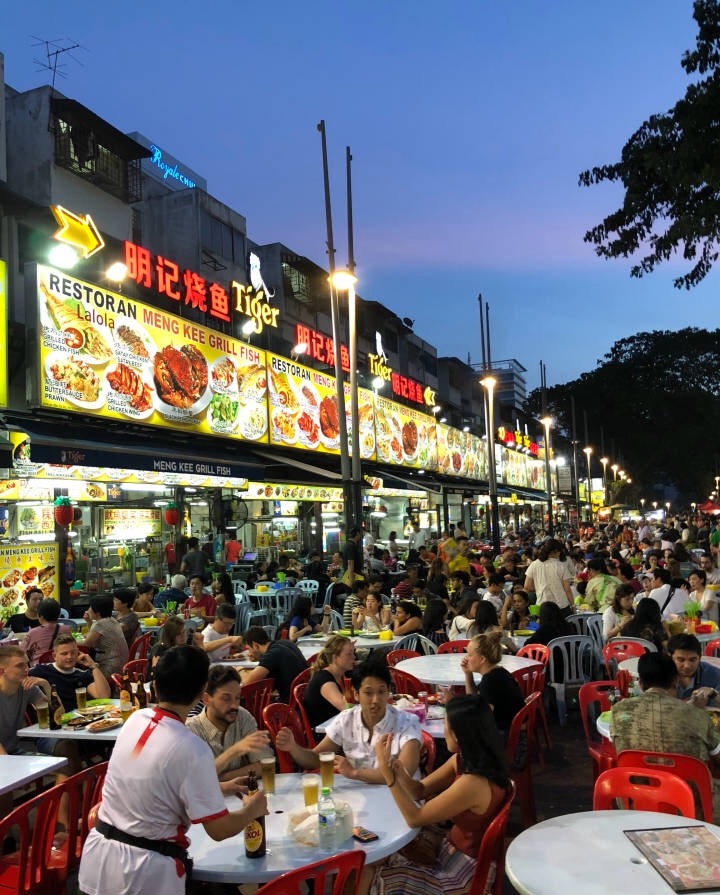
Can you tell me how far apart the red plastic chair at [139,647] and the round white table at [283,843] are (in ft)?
19.3

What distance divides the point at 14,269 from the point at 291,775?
1435cm

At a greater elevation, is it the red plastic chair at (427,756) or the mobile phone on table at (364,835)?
the mobile phone on table at (364,835)

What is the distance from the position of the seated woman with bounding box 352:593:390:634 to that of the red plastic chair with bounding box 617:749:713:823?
6.05m

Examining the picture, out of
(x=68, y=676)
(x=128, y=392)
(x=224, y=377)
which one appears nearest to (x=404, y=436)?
(x=224, y=377)

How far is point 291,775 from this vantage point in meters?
4.51

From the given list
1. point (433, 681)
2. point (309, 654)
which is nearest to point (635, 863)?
point (433, 681)

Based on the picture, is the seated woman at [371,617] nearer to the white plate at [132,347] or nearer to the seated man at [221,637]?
the seated man at [221,637]

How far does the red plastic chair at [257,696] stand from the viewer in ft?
21.6

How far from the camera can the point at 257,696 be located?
6742 mm

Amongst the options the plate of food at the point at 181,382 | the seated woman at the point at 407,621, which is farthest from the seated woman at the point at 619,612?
the plate of food at the point at 181,382

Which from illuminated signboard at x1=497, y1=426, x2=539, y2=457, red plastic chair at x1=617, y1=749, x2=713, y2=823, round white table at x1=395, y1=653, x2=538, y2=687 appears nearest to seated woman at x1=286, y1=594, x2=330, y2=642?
round white table at x1=395, y1=653, x2=538, y2=687

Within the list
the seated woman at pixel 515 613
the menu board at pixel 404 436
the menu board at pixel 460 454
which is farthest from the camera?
the menu board at pixel 460 454

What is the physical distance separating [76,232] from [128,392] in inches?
122

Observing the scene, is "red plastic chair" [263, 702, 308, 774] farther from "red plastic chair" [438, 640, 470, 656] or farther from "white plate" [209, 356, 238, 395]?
"white plate" [209, 356, 238, 395]
